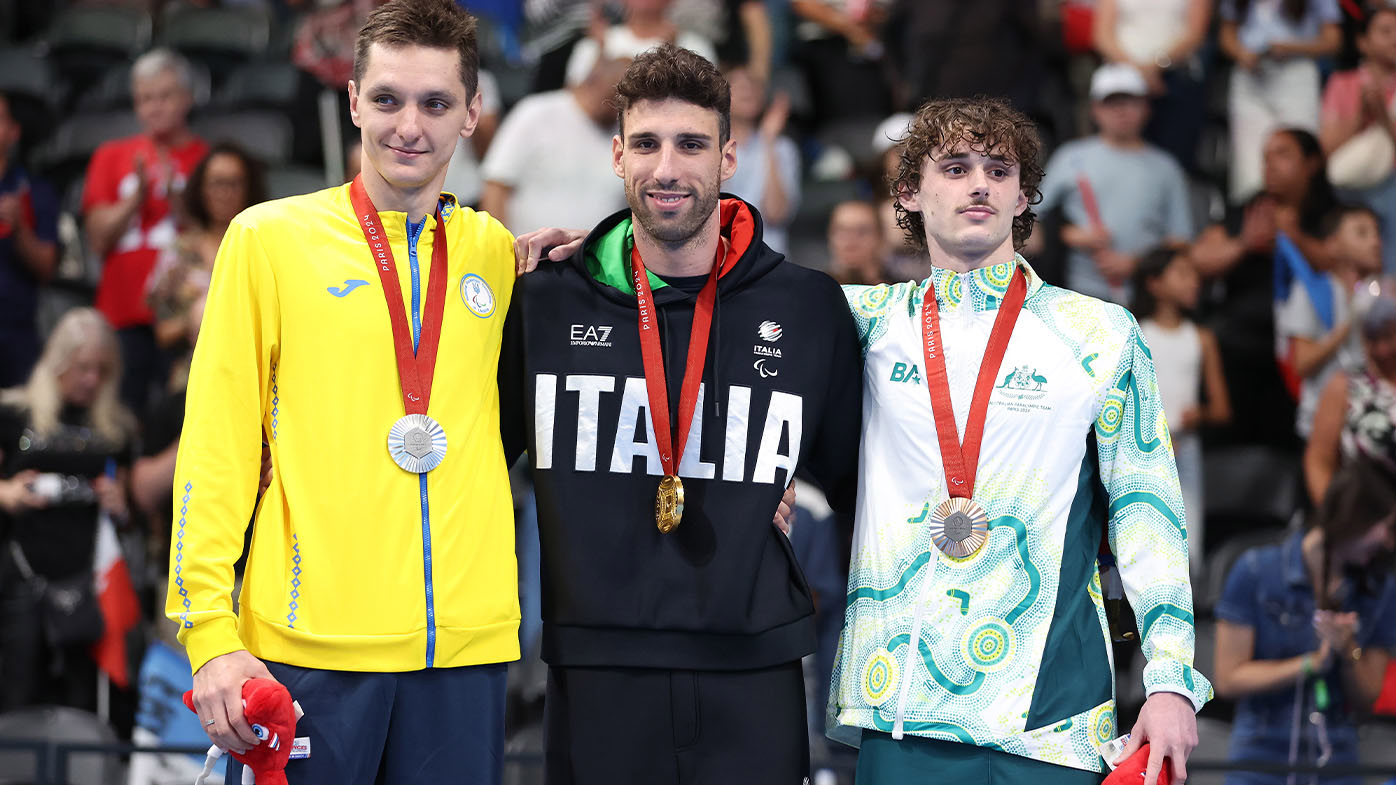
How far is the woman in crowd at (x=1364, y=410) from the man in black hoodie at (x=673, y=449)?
339cm

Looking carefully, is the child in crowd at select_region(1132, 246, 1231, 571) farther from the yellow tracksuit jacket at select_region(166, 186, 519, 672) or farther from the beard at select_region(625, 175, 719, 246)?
the yellow tracksuit jacket at select_region(166, 186, 519, 672)

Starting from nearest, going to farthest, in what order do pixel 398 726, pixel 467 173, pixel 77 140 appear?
pixel 398 726 < pixel 467 173 < pixel 77 140

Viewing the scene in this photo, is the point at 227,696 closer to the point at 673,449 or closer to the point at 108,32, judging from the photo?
the point at 673,449

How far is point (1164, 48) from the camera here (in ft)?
27.7

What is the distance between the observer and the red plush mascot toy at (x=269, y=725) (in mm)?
3127

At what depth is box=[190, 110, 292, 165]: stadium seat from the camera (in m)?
9.28

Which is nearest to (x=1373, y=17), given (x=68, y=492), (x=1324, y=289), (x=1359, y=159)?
(x=1359, y=159)

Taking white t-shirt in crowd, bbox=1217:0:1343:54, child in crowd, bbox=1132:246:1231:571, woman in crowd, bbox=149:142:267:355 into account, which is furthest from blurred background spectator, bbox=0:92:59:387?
white t-shirt in crowd, bbox=1217:0:1343:54

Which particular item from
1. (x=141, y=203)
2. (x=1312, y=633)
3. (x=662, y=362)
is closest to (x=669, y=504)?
(x=662, y=362)

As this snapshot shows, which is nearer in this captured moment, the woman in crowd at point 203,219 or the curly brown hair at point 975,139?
the curly brown hair at point 975,139

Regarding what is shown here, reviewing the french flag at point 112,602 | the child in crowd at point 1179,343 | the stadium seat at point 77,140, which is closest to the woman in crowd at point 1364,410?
the child in crowd at point 1179,343

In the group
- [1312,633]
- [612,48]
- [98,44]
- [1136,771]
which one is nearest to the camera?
[1136,771]

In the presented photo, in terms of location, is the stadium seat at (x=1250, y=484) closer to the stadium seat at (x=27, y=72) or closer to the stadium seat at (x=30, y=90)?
the stadium seat at (x=30, y=90)

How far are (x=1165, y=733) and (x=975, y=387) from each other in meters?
0.82
